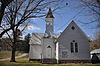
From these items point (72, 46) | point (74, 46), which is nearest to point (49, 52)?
point (72, 46)

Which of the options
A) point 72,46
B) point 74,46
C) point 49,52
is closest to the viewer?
point 74,46

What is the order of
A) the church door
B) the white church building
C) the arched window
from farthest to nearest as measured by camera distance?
the church door → the arched window → the white church building

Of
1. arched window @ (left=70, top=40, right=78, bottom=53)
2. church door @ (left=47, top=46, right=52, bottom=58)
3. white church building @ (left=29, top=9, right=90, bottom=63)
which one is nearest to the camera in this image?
white church building @ (left=29, top=9, right=90, bottom=63)

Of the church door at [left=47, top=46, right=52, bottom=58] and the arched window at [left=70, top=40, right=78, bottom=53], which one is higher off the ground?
the arched window at [left=70, top=40, right=78, bottom=53]

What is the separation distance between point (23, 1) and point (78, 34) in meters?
24.3

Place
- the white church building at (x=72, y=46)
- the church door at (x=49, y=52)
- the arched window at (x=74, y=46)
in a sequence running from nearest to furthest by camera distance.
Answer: the white church building at (x=72, y=46)
the arched window at (x=74, y=46)
the church door at (x=49, y=52)

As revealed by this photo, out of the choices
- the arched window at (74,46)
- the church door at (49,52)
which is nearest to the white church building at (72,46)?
the arched window at (74,46)

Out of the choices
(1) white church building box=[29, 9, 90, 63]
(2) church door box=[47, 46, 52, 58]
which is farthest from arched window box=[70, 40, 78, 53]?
(2) church door box=[47, 46, 52, 58]

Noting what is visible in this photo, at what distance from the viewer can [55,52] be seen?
32.8 metres

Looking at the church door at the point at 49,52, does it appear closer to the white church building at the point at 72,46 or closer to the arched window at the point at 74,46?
the white church building at the point at 72,46

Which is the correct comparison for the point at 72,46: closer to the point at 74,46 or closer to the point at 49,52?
the point at 74,46

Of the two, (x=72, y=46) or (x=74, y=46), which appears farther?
(x=72, y=46)

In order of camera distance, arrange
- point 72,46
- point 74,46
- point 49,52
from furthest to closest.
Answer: point 49,52 → point 72,46 → point 74,46

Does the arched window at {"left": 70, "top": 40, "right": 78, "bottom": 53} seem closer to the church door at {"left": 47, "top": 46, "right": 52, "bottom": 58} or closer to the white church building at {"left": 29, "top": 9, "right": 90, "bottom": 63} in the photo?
the white church building at {"left": 29, "top": 9, "right": 90, "bottom": 63}
